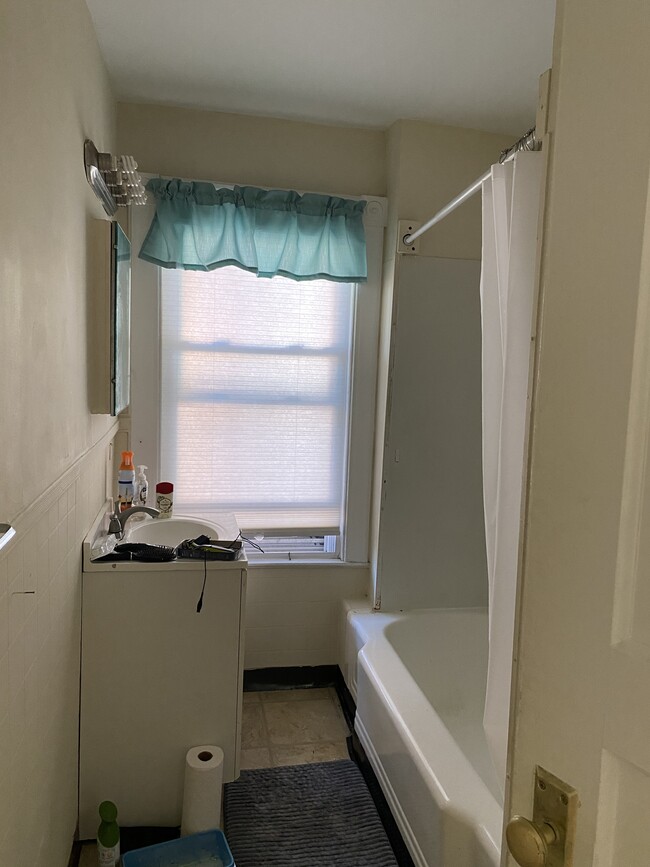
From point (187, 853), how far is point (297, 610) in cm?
112

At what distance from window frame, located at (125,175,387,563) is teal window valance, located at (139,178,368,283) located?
7 cm

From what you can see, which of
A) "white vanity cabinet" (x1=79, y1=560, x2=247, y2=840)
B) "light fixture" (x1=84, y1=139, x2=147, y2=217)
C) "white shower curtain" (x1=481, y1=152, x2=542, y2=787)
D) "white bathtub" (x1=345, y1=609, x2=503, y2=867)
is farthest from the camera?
"white vanity cabinet" (x1=79, y1=560, x2=247, y2=840)

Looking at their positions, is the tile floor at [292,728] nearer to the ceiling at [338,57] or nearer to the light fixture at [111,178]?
the light fixture at [111,178]

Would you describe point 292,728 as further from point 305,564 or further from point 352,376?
point 352,376

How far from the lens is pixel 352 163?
2639 mm

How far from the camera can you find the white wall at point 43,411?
1.11 meters

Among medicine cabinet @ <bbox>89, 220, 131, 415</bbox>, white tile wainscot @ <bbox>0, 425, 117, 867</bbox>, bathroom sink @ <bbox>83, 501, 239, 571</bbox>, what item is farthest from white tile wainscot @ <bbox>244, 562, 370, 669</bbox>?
medicine cabinet @ <bbox>89, 220, 131, 415</bbox>

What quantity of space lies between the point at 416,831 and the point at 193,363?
184 centimetres

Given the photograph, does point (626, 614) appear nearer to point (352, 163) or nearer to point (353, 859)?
point (353, 859)

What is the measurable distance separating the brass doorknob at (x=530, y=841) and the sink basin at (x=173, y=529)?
176cm

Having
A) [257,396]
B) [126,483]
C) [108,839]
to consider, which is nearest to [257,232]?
[257,396]

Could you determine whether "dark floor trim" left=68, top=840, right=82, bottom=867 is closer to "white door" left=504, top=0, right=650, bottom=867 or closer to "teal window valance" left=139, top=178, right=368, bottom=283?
"white door" left=504, top=0, right=650, bottom=867

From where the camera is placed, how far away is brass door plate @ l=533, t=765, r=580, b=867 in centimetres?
59

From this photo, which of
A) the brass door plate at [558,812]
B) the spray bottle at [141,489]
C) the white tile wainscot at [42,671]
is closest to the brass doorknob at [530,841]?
the brass door plate at [558,812]
